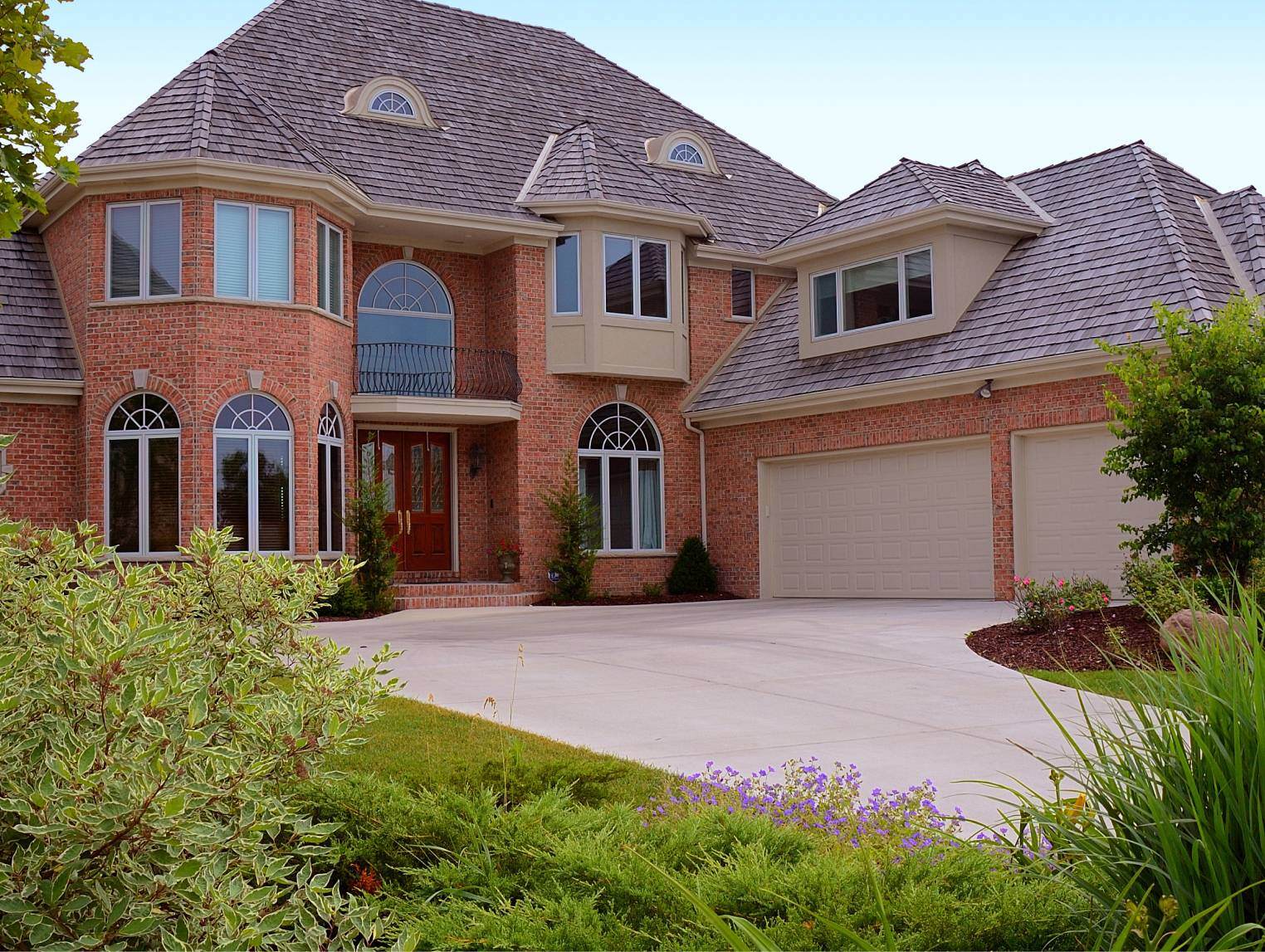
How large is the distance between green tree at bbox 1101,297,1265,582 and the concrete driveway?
→ 8.46ft

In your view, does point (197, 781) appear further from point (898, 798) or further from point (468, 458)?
point (468, 458)

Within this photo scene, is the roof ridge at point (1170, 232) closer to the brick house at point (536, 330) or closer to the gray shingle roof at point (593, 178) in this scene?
the brick house at point (536, 330)

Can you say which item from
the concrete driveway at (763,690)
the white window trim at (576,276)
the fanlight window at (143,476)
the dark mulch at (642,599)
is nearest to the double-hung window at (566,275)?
the white window trim at (576,276)

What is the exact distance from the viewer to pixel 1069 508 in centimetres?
1656

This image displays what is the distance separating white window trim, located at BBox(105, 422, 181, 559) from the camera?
56.9 ft

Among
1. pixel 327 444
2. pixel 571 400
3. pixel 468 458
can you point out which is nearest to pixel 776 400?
pixel 571 400

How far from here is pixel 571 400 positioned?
21062mm

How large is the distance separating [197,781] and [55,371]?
54.3 ft

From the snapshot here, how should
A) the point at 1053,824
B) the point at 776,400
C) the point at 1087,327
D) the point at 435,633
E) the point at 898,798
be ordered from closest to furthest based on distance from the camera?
1. the point at 1053,824
2. the point at 898,798
3. the point at 435,633
4. the point at 1087,327
5. the point at 776,400

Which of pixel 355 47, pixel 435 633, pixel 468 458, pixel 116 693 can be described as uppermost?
pixel 355 47

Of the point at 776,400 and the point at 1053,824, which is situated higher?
the point at 776,400

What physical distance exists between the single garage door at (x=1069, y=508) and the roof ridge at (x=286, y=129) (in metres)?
10.6

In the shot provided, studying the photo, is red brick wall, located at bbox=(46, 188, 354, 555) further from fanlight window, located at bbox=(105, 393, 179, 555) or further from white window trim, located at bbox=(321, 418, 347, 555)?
white window trim, located at bbox=(321, 418, 347, 555)

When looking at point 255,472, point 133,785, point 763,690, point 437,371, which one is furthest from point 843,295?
point 133,785
